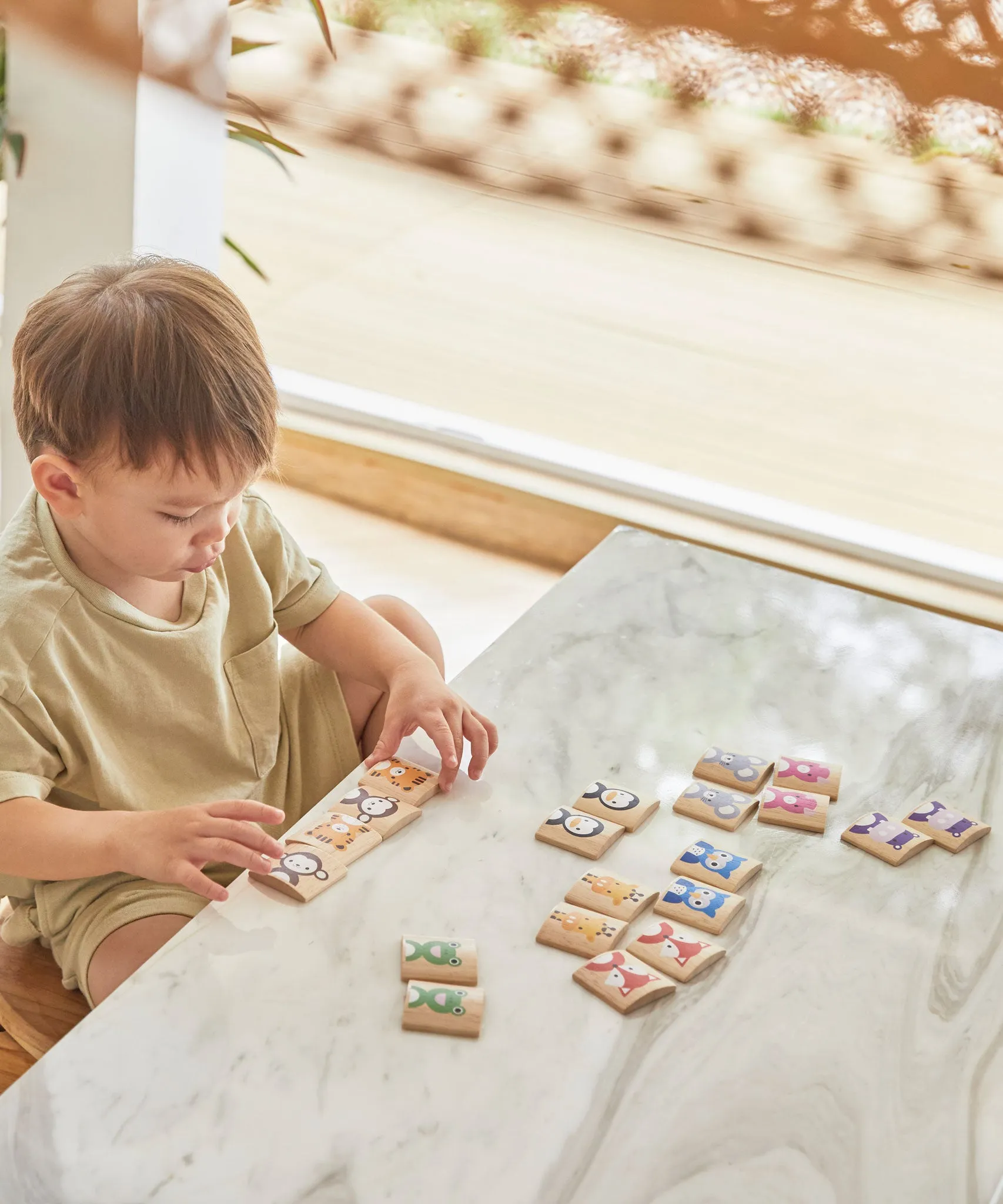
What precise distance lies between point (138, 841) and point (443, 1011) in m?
0.28

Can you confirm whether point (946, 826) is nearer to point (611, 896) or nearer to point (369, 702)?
point (611, 896)

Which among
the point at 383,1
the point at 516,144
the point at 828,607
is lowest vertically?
the point at 828,607

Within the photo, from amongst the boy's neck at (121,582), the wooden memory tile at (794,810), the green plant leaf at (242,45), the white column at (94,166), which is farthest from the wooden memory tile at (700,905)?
the green plant leaf at (242,45)

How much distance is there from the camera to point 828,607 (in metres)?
1.44

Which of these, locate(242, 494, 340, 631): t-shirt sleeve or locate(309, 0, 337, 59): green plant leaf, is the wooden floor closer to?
locate(309, 0, 337, 59): green plant leaf

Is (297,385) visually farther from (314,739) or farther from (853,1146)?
(853,1146)

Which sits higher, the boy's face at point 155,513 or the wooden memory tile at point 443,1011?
the boy's face at point 155,513

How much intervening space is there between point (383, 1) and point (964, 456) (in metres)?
1.32

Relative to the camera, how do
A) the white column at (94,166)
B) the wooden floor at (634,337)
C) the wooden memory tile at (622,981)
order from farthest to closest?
the wooden floor at (634,337), the white column at (94,166), the wooden memory tile at (622,981)

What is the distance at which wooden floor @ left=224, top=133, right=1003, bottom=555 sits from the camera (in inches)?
98.3

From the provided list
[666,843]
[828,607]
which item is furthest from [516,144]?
[666,843]

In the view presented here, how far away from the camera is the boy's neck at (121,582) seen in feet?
3.84

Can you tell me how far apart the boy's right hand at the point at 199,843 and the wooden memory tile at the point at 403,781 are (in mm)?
119

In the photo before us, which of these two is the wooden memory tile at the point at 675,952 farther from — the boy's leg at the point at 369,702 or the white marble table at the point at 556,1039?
the boy's leg at the point at 369,702
